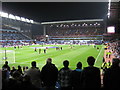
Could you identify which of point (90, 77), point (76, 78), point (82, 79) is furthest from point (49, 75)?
point (90, 77)

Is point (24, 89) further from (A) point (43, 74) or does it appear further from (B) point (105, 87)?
(B) point (105, 87)

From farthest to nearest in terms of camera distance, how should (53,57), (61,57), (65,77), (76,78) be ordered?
(53,57) → (61,57) → (65,77) → (76,78)

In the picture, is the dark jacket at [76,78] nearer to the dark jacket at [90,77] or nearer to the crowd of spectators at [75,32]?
the dark jacket at [90,77]

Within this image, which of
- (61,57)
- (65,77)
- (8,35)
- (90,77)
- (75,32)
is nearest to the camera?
(90,77)

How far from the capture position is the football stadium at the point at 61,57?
5492 millimetres

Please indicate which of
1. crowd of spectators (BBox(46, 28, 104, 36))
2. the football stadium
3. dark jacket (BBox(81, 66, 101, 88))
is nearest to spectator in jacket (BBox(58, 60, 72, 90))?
the football stadium

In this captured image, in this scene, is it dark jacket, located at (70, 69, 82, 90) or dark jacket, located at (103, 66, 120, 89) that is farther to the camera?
dark jacket, located at (70, 69, 82, 90)

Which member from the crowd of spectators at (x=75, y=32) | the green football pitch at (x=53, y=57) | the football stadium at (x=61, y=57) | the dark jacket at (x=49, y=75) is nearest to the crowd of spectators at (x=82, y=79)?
the football stadium at (x=61, y=57)

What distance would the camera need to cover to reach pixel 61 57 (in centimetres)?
2945

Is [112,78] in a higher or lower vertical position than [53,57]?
higher

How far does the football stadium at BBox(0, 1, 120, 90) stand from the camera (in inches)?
216

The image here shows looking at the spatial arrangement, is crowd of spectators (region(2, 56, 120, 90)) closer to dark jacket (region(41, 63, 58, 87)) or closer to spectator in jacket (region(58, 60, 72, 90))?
spectator in jacket (region(58, 60, 72, 90))

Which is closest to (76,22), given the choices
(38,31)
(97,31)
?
(97,31)

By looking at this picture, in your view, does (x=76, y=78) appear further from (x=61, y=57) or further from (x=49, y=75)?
(x=61, y=57)
